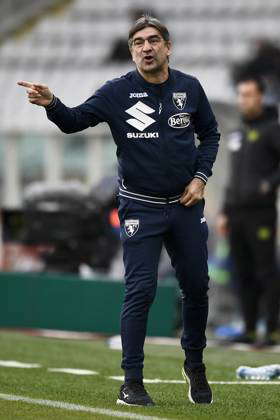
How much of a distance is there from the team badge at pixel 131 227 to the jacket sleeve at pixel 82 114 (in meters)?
0.44

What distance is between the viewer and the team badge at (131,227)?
5.32m

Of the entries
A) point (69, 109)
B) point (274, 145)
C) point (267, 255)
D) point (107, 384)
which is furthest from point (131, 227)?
point (267, 255)

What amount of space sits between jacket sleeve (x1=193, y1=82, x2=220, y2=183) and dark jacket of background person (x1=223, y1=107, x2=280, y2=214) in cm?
393

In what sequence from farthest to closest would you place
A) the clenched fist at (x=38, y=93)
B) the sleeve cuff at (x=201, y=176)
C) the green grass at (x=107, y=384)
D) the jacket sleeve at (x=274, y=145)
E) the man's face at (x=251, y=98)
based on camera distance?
the man's face at (x=251, y=98) → the jacket sleeve at (x=274, y=145) → the sleeve cuff at (x=201, y=176) → the clenched fist at (x=38, y=93) → the green grass at (x=107, y=384)

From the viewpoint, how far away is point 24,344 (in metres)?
9.18

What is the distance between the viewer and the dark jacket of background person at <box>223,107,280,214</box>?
9.53m

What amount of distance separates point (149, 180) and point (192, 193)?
187mm

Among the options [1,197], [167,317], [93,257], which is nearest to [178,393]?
[167,317]

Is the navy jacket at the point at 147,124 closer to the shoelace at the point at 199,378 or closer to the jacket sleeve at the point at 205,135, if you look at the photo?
the jacket sleeve at the point at 205,135

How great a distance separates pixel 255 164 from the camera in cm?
957

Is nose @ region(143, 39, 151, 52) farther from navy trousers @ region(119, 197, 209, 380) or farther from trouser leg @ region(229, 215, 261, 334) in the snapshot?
trouser leg @ region(229, 215, 261, 334)

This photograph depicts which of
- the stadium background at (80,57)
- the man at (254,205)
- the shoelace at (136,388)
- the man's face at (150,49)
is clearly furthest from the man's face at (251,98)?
the stadium background at (80,57)

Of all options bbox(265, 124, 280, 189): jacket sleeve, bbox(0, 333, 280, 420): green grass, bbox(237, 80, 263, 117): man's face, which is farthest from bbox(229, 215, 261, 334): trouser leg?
bbox(237, 80, 263, 117): man's face

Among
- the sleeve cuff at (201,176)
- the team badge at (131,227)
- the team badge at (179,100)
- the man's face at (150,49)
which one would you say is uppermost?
the man's face at (150,49)
